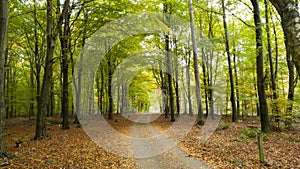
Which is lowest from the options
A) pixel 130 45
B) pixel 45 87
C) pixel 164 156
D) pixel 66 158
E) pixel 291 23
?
pixel 164 156

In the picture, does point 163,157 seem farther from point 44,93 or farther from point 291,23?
point 44,93

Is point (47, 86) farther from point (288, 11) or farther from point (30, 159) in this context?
point (288, 11)

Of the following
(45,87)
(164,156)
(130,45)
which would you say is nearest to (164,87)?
(130,45)

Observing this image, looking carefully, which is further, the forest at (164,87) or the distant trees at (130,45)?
the distant trees at (130,45)

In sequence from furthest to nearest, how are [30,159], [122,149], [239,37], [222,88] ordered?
1. [222,88]
2. [239,37]
3. [122,149]
4. [30,159]

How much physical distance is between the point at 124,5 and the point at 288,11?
11.3 meters

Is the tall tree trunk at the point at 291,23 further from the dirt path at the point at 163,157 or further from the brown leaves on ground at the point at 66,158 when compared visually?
the brown leaves on ground at the point at 66,158

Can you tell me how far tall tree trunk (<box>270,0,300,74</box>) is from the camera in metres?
2.20

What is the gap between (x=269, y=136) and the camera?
10891 mm

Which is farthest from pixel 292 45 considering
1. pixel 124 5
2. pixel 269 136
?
pixel 124 5

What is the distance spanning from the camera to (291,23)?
228 cm

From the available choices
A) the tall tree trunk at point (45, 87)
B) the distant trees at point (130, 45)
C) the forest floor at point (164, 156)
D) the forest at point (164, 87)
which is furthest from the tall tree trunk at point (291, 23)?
the tall tree trunk at point (45, 87)

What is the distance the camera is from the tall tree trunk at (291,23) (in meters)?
2.20

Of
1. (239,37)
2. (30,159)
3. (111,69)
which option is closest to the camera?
(30,159)
